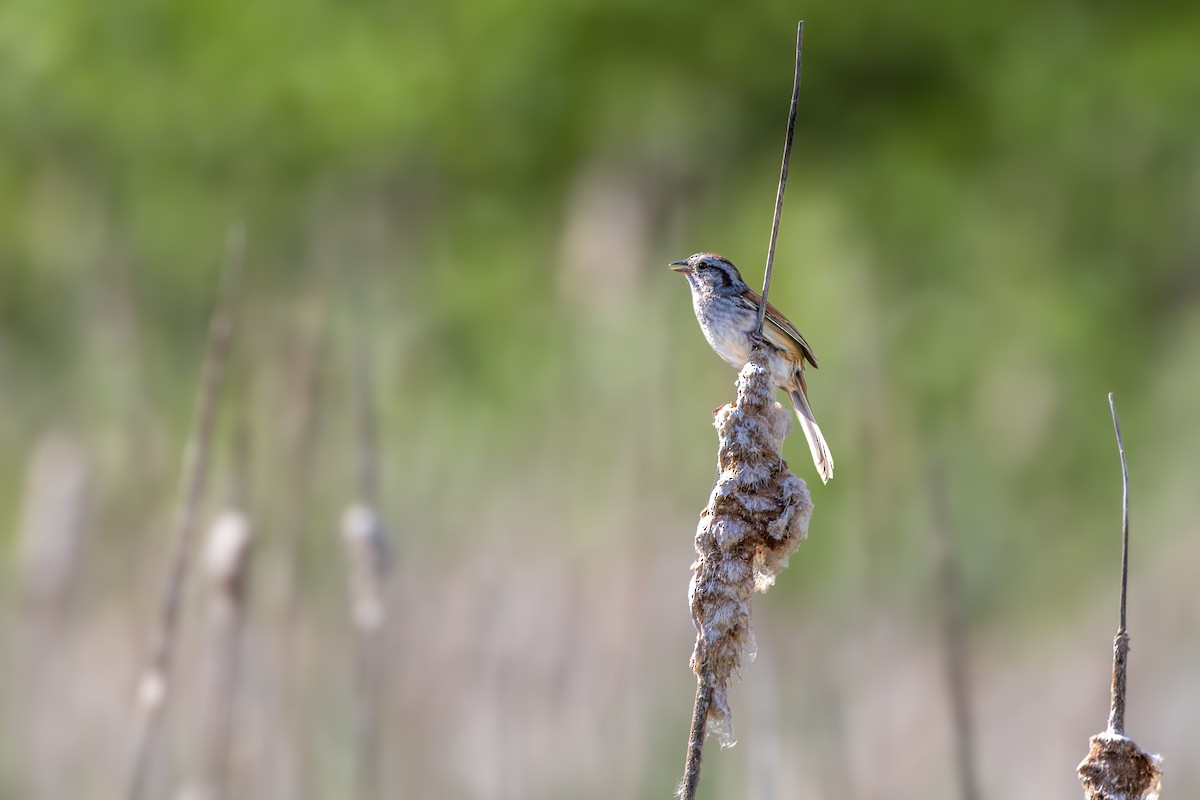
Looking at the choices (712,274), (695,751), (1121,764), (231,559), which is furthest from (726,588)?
(712,274)

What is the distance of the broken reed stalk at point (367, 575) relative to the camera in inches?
115

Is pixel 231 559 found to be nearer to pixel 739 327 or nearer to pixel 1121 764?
pixel 739 327

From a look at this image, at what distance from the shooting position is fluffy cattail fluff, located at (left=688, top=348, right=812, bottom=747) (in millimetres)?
1708

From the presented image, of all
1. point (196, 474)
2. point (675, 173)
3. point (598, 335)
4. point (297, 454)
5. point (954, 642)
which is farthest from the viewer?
point (675, 173)

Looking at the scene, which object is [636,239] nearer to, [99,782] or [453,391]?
[99,782]

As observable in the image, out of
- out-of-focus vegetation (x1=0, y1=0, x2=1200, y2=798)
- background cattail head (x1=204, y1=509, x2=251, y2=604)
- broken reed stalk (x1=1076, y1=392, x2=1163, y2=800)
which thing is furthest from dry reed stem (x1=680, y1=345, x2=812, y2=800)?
background cattail head (x1=204, y1=509, x2=251, y2=604)

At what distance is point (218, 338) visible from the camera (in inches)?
92.0

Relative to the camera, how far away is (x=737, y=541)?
180cm

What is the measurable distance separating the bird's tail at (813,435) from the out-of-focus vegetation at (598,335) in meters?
0.21

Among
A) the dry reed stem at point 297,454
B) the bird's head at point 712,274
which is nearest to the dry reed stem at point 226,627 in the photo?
the dry reed stem at point 297,454

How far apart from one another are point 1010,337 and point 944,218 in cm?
181

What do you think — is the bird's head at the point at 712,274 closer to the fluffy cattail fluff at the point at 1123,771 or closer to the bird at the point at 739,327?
the bird at the point at 739,327

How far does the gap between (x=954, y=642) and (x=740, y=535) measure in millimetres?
1011

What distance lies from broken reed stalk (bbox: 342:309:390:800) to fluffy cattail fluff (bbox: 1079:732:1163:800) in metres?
1.66
